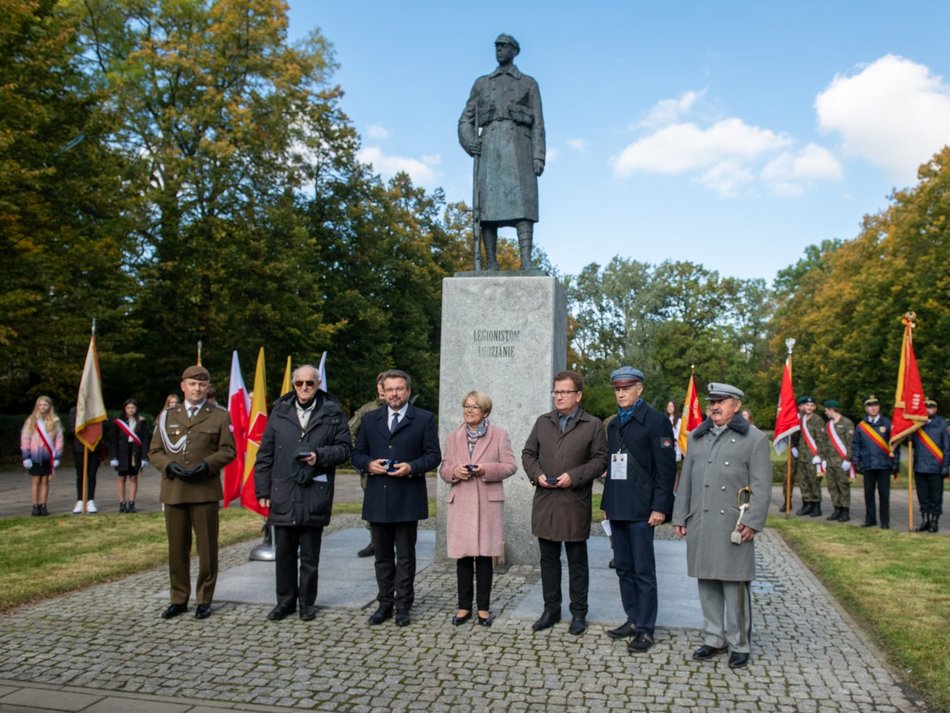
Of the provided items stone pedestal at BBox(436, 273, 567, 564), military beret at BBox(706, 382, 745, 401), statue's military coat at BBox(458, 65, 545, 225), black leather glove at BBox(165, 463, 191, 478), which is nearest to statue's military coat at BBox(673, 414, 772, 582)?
military beret at BBox(706, 382, 745, 401)

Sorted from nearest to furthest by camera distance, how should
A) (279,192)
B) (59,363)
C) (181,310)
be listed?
1. (59,363)
2. (181,310)
3. (279,192)

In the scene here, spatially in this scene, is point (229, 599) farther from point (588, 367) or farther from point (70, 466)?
point (588, 367)

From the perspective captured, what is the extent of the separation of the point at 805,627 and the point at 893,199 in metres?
39.0

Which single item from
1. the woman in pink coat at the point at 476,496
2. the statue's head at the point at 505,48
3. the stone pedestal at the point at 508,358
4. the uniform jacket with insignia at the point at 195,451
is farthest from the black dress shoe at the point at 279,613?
the statue's head at the point at 505,48

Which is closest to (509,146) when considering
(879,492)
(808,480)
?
(879,492)

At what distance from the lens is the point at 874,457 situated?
12.8m

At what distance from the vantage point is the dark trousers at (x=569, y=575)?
619 cm

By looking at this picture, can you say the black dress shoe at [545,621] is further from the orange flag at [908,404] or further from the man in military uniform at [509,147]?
the orange flag at [908,404]

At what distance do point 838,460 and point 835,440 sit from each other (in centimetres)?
37

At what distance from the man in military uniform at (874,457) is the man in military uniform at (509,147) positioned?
272 inches

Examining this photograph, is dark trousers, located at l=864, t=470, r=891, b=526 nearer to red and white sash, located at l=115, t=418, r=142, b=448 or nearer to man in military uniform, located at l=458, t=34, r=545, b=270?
man in military uniform, located at l=458, t=34, r=545, b=270

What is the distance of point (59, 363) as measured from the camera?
23516mm

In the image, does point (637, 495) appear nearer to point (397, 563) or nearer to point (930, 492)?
point (397, 563)

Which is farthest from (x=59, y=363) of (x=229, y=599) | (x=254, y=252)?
(x=229, y=599)
